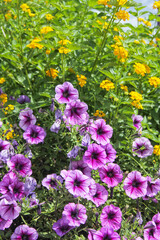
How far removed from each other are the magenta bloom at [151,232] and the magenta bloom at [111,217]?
263mm

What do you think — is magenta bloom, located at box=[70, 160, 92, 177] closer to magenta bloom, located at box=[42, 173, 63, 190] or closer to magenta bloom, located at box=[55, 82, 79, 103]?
magenta bloom, located at box=[42, 173, 63, 190]

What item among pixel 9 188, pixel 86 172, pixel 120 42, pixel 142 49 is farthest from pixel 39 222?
pixel 142 49

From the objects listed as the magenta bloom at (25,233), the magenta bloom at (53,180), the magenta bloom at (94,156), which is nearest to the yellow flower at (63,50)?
the magenta bloom at (94,156)

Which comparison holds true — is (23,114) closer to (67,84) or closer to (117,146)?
(67,84)

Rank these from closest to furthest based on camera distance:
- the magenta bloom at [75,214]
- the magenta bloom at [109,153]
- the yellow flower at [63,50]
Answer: the magenta bloom at [75,214] < the magenta bloom at [109,153] < the yellow flower at [63,50]

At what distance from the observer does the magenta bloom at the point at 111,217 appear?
207 cm

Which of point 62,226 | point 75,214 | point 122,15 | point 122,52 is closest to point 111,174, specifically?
point 75,214

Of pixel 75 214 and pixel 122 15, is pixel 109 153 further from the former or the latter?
pixel 122 15

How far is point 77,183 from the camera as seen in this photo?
2.02 meters

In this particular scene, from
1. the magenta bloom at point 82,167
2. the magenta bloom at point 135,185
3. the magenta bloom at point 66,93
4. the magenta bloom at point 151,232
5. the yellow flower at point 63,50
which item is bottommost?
the magenta bloom at point 151,232

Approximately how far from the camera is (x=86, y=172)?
219 cm

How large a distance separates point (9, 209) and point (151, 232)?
1.22 m

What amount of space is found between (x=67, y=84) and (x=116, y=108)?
77 cm

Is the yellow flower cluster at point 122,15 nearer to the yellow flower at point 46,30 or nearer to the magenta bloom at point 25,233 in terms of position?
the yellow flower at point 46,30
